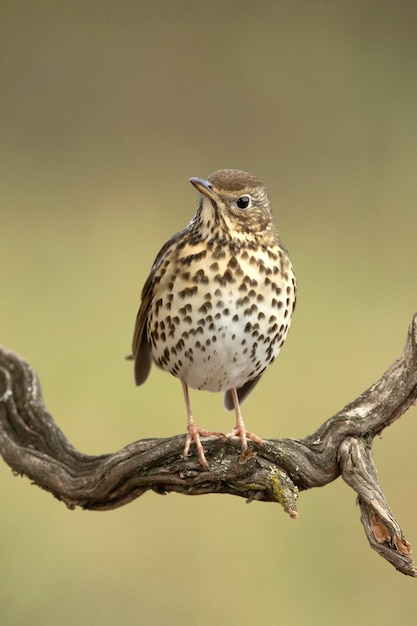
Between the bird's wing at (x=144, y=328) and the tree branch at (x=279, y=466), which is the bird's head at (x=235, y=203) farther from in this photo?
the tree branch at (x=279, y=466)

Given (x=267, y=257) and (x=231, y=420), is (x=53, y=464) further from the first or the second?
(x=231, y=420)

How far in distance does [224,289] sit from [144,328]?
1.12 ft

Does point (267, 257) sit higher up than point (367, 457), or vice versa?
point (267, 257)

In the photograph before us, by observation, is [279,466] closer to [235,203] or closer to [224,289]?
[224,289]

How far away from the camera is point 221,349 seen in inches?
92.0

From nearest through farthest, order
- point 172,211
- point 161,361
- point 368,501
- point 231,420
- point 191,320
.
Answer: point 368,501, point 191,320, point 161,361, point 231,420, point 172,211

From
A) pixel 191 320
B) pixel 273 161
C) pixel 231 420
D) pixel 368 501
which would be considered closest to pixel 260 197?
pixel 191 320

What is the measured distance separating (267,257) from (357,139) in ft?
6.09

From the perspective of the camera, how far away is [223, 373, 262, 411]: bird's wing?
272 centimetres

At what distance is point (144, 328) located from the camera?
256 cm

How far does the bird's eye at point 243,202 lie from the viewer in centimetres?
229

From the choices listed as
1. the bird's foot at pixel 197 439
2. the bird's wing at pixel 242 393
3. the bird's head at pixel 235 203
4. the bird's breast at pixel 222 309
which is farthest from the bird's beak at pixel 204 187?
the bird's wing at pixel 242 393

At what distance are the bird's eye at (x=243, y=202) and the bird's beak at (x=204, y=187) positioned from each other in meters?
0.06

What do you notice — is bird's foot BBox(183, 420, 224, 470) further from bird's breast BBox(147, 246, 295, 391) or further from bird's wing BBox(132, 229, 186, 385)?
bird's wing BBox(132, 229, 186, 385)
